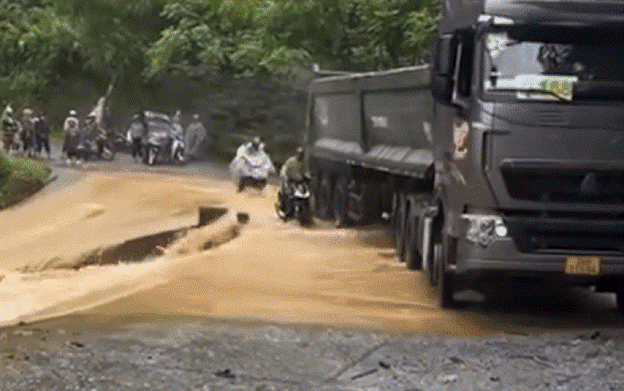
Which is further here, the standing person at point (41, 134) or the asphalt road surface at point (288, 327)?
the standing person at point (41, 134)

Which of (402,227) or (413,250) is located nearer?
(413,250)

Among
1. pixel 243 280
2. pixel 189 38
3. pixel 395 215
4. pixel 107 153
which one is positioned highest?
pixel 189 38

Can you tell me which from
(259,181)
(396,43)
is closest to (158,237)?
(259,181)

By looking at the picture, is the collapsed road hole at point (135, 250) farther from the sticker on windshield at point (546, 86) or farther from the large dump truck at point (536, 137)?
the sticker on windshield at point (546, 86)

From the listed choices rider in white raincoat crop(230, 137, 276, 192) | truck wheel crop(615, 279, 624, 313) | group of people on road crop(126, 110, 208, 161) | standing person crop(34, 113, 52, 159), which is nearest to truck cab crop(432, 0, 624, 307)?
truck wheel crop(615, 279, 624, 313)

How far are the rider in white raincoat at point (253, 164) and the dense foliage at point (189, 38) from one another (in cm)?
747

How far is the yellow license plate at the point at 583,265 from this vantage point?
10930mm

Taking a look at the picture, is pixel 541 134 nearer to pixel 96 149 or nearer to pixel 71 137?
pixel 71 137

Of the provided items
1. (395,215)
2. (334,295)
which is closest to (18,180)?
(395,215)

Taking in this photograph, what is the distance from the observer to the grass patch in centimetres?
2881

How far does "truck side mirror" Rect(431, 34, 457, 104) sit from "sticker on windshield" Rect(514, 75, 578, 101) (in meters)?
0.67

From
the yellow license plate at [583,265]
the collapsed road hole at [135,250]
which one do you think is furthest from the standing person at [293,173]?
the yellow license plate at [583,265]

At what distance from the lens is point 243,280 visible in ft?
46.7

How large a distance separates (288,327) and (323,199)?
1246 centimetres
